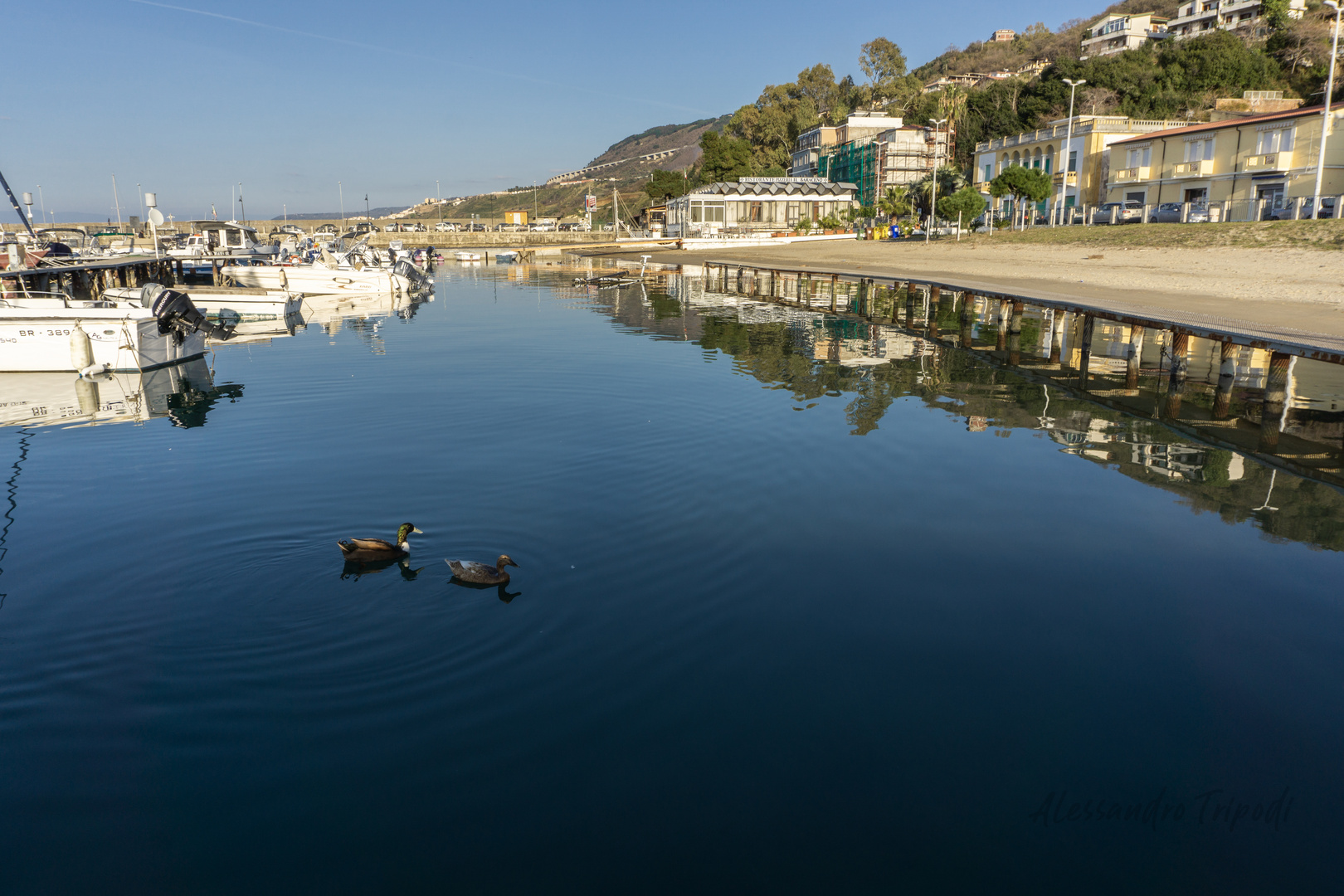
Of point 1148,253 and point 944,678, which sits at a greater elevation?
point 1148,253

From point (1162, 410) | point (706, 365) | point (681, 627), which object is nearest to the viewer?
point (681, 627)

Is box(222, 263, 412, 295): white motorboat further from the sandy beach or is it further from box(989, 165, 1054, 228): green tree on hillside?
box(989, 165, 1054, 228): green tree on hillside

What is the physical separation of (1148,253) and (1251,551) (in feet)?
113

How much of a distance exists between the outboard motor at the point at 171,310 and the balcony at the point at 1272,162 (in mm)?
62165

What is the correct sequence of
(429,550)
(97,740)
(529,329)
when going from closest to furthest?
(97,740)
(429,550)
(529,329)

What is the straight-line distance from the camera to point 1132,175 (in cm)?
6588

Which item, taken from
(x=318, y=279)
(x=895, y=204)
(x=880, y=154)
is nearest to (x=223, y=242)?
(x=318, y=279)

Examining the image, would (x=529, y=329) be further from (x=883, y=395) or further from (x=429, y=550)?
(x=429, y=550)

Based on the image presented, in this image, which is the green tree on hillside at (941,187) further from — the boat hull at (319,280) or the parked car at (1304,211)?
the boat hull at (319,280)

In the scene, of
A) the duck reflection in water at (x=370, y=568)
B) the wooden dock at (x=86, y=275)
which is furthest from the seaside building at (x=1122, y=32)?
the duck reflection in water at (x=370, y=568)

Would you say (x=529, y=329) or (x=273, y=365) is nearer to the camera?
(x=273, y=365)

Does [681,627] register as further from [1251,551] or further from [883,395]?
[883,395]

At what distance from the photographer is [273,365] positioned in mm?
28688

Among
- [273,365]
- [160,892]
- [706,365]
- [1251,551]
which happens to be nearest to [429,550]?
[160,892]
